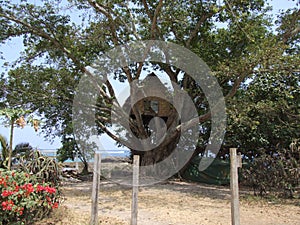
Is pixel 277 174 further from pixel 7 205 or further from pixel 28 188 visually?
pixel 7 205

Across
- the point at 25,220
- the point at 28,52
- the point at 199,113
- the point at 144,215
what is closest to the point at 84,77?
the point at 28,52

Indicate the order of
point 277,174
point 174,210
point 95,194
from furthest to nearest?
point 277,174, point 174,210, point 95,194

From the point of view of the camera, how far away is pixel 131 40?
994 centimetres

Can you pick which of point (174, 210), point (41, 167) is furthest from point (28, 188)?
point (174, 210)

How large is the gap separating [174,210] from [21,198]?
3198mm

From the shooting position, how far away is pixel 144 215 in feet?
17.7

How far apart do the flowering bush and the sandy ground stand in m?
0.42

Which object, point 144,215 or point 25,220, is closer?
point 25,220

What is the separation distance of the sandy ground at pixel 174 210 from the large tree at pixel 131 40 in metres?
2.89

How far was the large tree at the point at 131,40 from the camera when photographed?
8.59 m

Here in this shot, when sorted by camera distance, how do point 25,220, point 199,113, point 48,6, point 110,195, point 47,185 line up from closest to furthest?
point 25,220, point 47,185, point 110,195, point 48,6, point 199,113

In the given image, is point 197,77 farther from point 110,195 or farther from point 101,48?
point 110,195

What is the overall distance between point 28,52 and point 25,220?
7423mm

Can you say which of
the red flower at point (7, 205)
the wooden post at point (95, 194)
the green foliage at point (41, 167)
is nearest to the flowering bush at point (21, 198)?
the red flower at point (7, 205)
